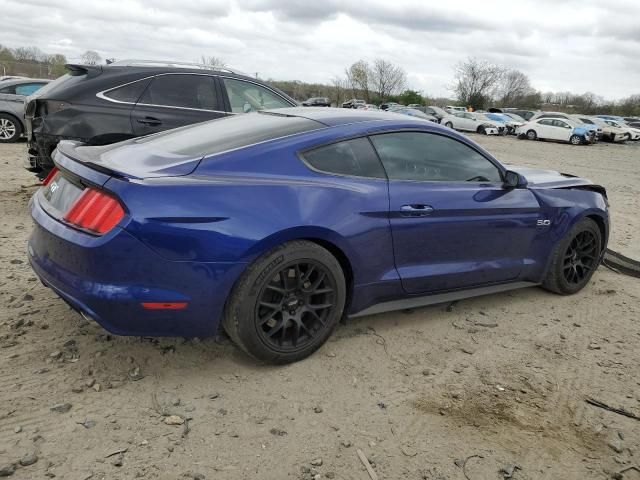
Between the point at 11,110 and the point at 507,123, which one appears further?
the point at 507,123

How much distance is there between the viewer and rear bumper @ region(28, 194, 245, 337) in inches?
105

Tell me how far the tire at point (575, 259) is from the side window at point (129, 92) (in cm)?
457

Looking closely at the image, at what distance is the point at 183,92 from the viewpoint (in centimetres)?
641

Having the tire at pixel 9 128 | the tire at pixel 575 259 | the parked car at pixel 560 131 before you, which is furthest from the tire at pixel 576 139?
the tire at pixel 575 259

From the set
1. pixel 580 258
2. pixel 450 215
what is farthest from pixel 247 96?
pixel 580 258

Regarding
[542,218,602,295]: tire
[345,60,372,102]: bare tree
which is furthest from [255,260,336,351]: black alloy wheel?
[345,60,372,102]: bare tree

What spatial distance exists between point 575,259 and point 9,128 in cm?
1240

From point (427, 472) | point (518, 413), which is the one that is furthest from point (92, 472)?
point (518, 413)

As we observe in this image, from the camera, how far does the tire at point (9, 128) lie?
1244cm

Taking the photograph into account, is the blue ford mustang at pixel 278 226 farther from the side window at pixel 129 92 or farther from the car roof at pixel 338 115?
the side window at pixel 129 92

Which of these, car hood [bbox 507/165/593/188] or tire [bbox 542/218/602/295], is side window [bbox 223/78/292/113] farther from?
tire [bbox 542/218/602/295]

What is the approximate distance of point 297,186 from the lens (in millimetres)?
3076

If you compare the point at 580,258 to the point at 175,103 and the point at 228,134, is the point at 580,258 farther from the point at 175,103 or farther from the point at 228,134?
the point at 175,103

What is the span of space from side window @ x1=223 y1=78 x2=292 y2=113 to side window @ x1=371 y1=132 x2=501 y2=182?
3.49 metres
